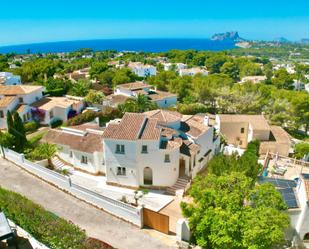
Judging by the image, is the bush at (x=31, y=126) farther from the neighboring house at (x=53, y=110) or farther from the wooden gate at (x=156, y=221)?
the wooden gate at (x=156, y=221)

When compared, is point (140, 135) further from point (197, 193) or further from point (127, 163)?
point (197, 193)

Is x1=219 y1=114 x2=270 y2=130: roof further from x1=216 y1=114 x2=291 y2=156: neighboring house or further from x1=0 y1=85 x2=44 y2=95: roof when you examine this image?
x1=0 y1=85 x2=44 y2=95: roof

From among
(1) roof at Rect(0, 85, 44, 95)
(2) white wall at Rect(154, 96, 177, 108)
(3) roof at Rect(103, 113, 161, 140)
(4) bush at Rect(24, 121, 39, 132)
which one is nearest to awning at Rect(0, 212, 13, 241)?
(3) roof at Rect(103, 113, 161, 140)

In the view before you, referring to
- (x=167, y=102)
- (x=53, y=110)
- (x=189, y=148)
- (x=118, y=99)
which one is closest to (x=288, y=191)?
(x=189, y=148)

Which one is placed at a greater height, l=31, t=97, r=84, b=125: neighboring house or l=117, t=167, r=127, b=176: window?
l=31, t=97, r=84, b=125: neighboring house

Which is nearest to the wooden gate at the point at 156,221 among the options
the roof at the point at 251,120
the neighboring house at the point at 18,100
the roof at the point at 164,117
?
the roof at the point at 164,117

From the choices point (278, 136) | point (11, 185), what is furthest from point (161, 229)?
point (278, 136)
